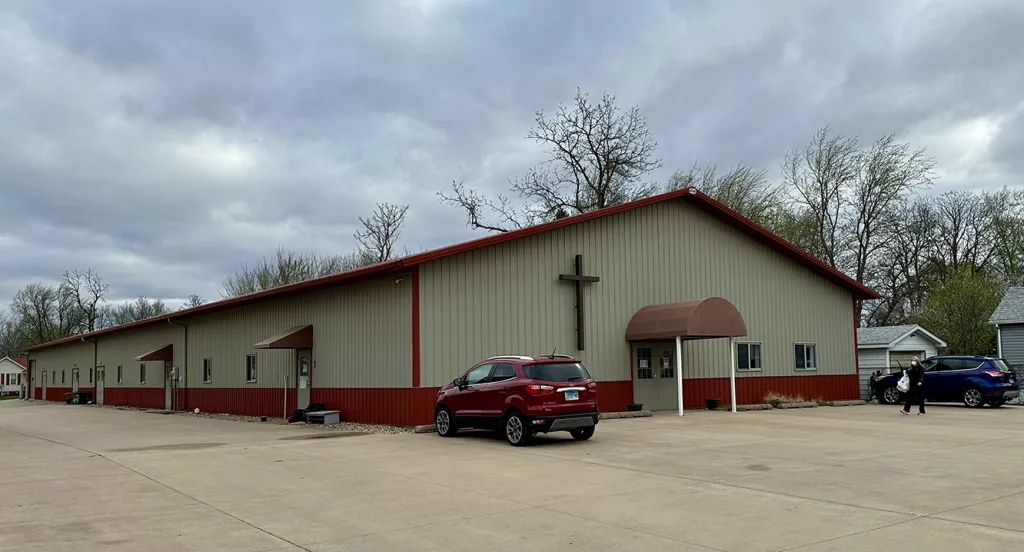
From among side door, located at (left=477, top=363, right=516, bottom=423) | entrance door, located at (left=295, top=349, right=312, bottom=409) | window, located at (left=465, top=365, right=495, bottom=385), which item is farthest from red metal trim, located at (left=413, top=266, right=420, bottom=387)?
entrance door, located at (left=295, top=349, right=312, bottom=409)

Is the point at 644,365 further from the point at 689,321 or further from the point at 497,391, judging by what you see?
the point at 497,391

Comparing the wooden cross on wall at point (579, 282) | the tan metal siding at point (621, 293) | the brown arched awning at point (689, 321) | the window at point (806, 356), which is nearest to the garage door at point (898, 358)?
the tan metal siding at point (621, 293)

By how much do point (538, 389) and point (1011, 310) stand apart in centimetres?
2802

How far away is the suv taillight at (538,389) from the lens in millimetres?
14320

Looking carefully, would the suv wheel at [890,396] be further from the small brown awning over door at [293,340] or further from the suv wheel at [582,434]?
the small brown awning over door at [293,340]

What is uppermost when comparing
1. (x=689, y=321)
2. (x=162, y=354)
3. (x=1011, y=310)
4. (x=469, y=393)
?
(x=1011, y=310)

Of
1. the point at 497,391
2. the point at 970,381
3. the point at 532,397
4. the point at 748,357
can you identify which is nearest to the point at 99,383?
the point at 748,357

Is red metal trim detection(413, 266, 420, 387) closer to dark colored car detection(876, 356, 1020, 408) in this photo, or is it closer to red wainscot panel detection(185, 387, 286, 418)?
red wainscot panel detection(185, 387, 286, 418)

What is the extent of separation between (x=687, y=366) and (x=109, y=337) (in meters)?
32.7

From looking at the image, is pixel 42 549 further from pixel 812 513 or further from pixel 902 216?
pixel 902 216

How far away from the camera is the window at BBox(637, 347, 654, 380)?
77.4 ft

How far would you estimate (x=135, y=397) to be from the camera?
125 ft

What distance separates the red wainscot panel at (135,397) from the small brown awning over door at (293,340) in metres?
15.2

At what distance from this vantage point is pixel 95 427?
75.8 ft
